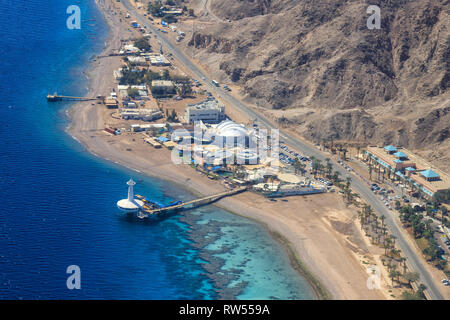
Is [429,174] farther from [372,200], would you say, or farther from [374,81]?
[374,81]

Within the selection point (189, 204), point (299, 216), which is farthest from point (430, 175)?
point (189, 204)

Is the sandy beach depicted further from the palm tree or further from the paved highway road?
the paved highway road

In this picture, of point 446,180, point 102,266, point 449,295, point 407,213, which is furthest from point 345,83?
point 102,266

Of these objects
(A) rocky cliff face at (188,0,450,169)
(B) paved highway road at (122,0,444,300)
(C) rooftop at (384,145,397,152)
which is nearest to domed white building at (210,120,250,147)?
(B) paved highway road at (122,0,444,300)

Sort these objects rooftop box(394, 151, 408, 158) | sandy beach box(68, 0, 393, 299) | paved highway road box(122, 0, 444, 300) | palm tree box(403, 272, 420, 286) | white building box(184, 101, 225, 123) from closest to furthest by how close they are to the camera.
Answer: palm tree box(403, 272, 420, 286) → paved highway road box(122, 0, 444, 300) → sandy beach box(68, 0, 393, 299) → rooftop box(394, 151, 408, 158) → white building box(184, 101, 225, 123)

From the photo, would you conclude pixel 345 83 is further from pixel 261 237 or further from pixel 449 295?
pixel 449 295

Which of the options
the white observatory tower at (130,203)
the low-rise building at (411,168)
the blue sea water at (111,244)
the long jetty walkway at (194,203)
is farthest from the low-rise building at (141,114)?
the low-rise building at (411,168)
